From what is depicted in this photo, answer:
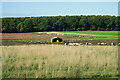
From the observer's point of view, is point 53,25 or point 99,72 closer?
point 99,72

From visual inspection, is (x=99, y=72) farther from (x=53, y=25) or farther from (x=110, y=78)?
(x=53, y=25)

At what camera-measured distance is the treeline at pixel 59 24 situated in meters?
81.8

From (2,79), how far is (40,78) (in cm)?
174

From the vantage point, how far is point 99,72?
31.7ft

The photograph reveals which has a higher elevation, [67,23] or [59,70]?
[67,23]

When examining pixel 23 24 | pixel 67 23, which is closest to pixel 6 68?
pixel 23 24

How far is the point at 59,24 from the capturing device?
90.1 meters

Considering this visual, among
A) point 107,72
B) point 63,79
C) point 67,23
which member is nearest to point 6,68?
point 63,79

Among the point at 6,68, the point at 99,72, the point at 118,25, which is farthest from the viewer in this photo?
the point at 118,25

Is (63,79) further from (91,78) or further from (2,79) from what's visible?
(2,79)

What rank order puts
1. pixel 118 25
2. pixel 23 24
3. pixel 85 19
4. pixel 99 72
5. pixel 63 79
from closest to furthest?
pixel 63 79, pixel 99 72, pixel 23 24, pixel 118 25, pixel 85 19

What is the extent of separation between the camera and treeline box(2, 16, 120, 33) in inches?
3219

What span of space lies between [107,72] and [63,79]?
8.51 feet

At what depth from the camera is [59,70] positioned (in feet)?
32.1
